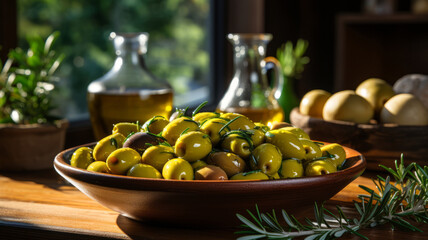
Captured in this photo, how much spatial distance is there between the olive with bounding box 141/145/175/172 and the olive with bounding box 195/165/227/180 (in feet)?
0.15

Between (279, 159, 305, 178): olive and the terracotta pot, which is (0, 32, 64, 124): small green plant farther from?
(279, 159, 305, 178): olive

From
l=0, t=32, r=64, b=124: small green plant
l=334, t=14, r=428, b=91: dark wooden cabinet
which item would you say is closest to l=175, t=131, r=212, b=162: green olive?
l=0, t=32, r=64, b=124: small green plant

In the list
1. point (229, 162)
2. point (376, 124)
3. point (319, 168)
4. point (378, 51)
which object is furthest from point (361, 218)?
point (378, 51)

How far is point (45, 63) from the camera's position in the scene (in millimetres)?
1202

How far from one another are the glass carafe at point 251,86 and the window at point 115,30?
0.64 meters

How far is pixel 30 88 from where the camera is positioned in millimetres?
1156

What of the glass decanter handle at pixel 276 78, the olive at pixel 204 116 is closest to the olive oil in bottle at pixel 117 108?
the glass decanter handle at pixel 276 78

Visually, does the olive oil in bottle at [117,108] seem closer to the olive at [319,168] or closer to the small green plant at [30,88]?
the small green plant at [30,88]

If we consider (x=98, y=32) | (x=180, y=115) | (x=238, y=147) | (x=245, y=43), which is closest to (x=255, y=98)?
(x=245, y=43)

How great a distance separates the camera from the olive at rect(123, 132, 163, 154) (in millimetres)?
713

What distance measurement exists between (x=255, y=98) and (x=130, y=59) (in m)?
0.30

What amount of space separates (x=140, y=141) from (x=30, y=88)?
0.53m

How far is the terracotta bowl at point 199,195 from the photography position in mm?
626

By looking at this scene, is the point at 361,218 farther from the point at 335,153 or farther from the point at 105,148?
the point at 105,148
